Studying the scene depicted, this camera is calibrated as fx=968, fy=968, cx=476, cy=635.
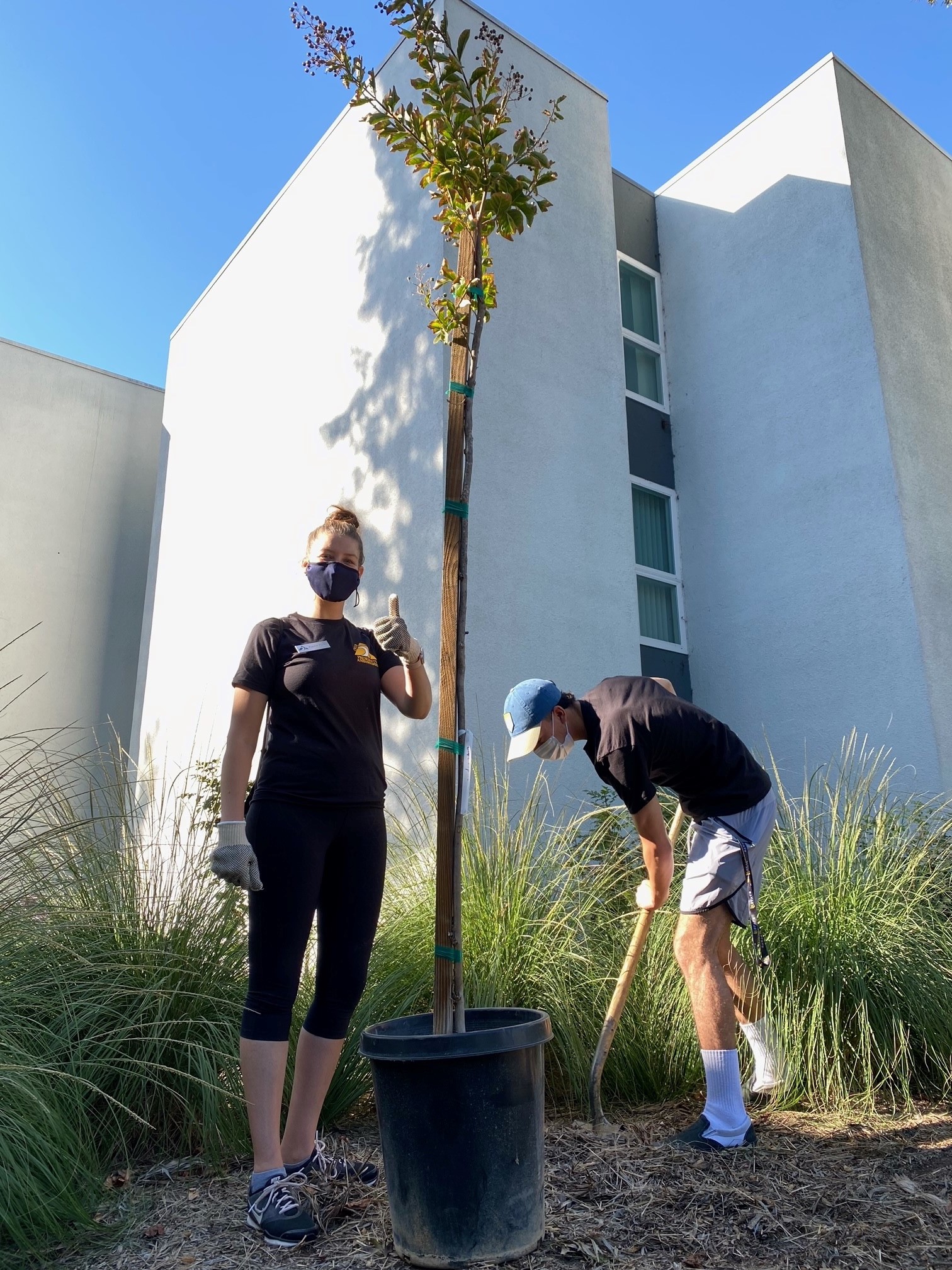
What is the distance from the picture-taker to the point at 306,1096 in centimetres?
233

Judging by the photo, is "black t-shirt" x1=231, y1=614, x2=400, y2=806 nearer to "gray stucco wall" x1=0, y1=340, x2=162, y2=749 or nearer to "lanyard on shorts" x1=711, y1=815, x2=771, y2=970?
"lanyard on shorts" x1=711, y1=815, x2=771, y2=970

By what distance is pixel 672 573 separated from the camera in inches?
332

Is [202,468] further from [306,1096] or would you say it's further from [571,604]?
[306,1096]

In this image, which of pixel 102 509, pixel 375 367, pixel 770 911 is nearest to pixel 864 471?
pixel 375 367

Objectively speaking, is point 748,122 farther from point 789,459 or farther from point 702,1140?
point 702,1140

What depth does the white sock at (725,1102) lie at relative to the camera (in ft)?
8.87

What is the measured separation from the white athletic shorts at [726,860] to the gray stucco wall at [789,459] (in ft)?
13.5

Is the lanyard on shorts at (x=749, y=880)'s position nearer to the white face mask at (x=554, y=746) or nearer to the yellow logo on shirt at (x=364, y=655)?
the white face mask at (x=554, y=746)

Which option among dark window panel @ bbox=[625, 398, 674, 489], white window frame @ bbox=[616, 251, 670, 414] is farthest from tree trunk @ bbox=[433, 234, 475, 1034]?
white window frame @ bbox=[616, 251, 670, 414]

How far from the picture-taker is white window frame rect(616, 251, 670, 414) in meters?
8.65

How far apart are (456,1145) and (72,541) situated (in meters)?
10.5

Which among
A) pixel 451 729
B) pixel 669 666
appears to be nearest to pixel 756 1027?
pixel 451 729

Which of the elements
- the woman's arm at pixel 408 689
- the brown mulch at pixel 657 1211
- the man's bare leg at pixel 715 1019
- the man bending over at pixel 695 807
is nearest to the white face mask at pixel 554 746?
the man bending over at pixel 695 807

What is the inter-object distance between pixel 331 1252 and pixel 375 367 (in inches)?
245
